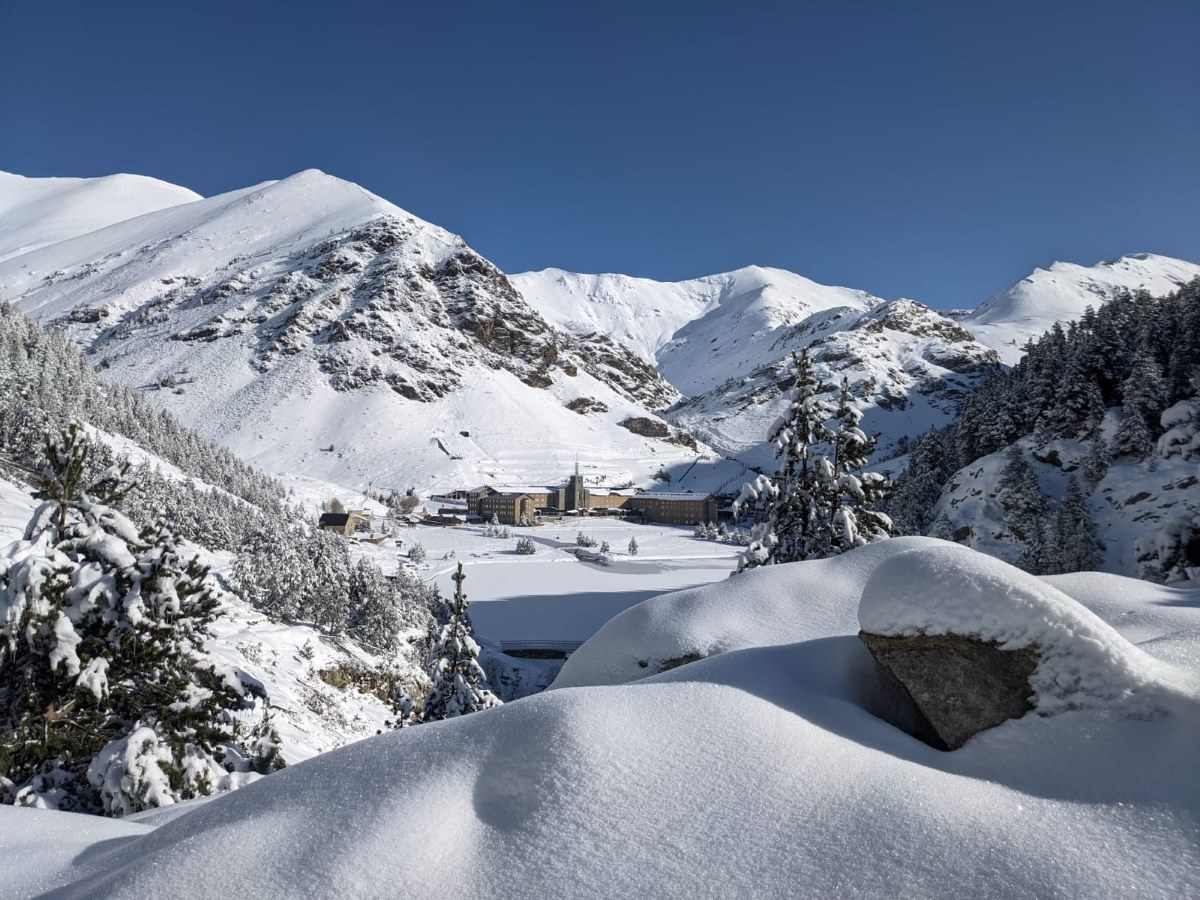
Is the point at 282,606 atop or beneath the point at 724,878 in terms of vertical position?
beneath

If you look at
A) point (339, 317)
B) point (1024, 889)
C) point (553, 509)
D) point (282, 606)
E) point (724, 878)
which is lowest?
point (553, 509)

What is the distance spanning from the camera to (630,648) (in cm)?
677

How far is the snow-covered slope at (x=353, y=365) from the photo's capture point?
12788 centimetres

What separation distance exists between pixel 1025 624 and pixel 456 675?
42.5 ft

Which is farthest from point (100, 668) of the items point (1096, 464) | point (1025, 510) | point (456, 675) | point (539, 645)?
point (1096, 464)

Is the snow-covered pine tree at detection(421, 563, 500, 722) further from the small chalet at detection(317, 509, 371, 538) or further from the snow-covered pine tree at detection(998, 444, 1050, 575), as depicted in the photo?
the small chalet at detection(317, 509, 371, 538)

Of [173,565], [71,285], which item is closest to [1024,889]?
[173,565]

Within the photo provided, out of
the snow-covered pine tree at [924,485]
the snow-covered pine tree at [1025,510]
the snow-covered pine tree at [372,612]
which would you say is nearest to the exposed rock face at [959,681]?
the snow-covered pine tree at [372,612]

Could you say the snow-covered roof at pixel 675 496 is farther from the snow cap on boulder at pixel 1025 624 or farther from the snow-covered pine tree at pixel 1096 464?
the snow cap on boulder at pixel 1025 624

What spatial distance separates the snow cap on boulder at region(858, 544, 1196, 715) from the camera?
136 inches

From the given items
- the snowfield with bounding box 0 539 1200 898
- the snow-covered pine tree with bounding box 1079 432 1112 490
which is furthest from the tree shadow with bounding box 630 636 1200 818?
the snow-covered pine tree with bounding box 1079 432 1112 490

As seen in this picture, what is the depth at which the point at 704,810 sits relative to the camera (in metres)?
3.08

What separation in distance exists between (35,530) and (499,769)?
292 inches

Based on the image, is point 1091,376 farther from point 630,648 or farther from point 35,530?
point 35,530
